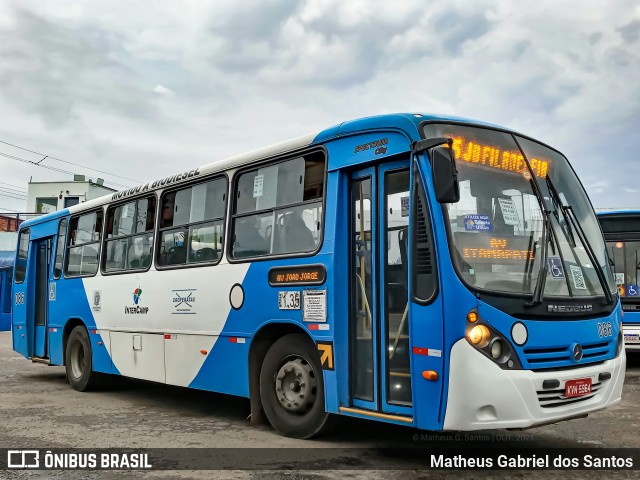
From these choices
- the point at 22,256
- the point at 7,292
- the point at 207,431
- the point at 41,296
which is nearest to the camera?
the point at 207,431

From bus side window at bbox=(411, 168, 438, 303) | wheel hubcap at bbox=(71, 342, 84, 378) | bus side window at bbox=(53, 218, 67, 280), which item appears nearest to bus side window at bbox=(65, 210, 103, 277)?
bus side window at bbox=(53, 218, 67, 280)

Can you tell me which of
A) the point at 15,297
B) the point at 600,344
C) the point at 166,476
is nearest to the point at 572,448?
the point at 600,344

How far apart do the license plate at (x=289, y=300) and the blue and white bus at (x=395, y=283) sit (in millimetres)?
16

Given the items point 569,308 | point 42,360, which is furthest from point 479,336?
point 42,360

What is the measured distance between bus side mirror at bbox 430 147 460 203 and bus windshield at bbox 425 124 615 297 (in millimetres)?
251

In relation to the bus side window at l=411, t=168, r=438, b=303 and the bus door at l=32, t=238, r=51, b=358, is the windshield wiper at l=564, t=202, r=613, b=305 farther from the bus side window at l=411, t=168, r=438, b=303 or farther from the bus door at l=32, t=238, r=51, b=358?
the bus door at l=32, t=238, r=51, b=358

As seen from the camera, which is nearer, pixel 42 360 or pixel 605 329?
pixel 605 329

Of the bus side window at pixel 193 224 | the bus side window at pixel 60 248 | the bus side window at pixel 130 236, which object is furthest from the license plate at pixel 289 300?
the bus side window at pixel 60 248

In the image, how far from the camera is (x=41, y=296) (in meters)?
12.1

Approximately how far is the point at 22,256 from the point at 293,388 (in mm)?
8601

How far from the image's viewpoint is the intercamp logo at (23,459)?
5.52 meters

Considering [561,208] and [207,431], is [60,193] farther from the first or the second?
[561,208]

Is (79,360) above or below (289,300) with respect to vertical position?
below

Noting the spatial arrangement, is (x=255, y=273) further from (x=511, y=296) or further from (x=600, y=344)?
(x=600, y=344)
